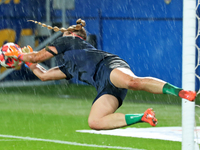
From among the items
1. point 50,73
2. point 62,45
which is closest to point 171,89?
point 62,45

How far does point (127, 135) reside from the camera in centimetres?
783

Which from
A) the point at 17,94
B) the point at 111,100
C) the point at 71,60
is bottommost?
the point at 17,94

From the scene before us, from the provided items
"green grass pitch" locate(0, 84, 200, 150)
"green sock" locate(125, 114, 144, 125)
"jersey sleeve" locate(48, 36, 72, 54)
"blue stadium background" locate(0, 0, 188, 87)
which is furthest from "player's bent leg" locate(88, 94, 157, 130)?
"blue stadium background" locate(0, 0, 188, 87)

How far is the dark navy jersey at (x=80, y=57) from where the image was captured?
588 cm

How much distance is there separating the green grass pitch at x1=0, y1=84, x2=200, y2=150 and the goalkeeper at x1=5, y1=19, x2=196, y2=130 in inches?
50.7

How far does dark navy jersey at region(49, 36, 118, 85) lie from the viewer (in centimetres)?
588

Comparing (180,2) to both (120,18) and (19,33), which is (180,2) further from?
(19,33)

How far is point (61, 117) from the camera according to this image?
1013cm

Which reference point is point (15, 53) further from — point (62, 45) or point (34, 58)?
point (62, 45)

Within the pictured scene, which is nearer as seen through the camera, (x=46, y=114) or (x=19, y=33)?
(x=46, y=114)

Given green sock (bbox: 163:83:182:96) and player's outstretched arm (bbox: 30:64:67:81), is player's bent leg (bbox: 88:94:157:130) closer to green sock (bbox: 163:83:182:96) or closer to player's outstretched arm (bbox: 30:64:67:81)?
green sock (bbox: 163:83:182:96)

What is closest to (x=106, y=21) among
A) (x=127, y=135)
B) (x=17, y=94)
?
(x=17, y=94)

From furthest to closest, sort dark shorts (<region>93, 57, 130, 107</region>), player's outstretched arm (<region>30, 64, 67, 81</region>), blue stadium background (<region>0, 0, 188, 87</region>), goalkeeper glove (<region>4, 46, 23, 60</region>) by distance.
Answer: blue stadium background (<region>0, 0, 188, 87</region>) → player's outstretched arm (<region>30, 64, 67, 81</region>) → goalkeeper glove (<region>4, 46, 23, 60</region>) → dark shorts (<region>93, 57, 130, 107</region>)

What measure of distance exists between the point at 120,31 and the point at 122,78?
500 inches
